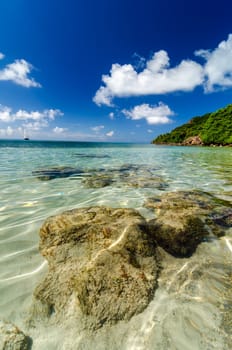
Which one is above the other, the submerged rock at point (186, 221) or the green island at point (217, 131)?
the green island at point (217, 131)

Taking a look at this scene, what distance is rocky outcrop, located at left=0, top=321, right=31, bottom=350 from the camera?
1.24m

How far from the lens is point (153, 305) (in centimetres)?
157

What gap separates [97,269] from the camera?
66.9 inches

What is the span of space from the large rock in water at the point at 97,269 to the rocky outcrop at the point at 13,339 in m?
0.21

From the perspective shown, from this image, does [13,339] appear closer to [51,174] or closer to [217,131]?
[51,174]

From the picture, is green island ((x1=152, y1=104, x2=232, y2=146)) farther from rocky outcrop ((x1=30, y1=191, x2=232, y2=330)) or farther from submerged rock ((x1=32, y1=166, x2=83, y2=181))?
rocky outcrop ((x1=30, y1=191, x2=232, y2=330))

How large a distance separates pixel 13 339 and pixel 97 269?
74 centimetres

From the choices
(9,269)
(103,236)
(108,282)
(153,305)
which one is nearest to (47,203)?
(9,269)

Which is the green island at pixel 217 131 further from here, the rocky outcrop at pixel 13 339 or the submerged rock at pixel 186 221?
the rocky outcrop at pixel 13 339

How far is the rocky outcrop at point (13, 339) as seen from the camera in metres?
1.24

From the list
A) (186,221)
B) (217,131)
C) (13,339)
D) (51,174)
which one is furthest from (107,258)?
(217,131)

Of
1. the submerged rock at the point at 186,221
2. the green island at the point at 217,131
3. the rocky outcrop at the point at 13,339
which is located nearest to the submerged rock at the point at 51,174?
the submerged rock at the point at 186,221

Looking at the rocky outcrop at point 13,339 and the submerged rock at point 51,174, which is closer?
the rocky outcrop at point 13,339

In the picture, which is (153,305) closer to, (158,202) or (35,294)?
(35,294)
